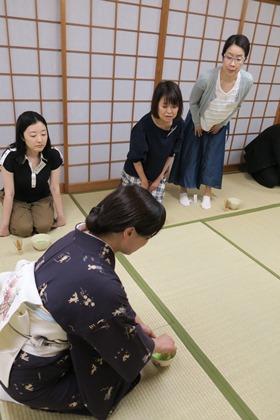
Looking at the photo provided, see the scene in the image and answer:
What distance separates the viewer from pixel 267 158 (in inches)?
150

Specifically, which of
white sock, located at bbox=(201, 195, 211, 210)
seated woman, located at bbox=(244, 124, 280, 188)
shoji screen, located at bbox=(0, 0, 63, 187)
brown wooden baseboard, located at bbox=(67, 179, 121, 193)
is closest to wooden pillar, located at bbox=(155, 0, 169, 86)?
shoji screen, located at bbox=(0, 0, 63, 187)

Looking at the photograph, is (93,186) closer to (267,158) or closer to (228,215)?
(228,215)

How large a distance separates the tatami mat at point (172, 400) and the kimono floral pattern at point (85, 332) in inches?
4.6

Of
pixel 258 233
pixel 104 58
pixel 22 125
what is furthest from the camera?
pixel 104 58

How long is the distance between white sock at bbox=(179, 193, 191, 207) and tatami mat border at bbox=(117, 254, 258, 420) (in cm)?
120

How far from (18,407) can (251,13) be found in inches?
151

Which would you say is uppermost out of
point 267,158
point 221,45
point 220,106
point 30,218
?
point 221,45

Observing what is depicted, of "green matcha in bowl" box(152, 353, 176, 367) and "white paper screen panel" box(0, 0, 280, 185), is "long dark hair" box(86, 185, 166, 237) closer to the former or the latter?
"green matcha in bowl" box(152, 353, 176, 367)

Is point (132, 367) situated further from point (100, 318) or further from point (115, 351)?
point (100, 318)

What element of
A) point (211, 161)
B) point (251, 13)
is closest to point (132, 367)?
point (211, 161)

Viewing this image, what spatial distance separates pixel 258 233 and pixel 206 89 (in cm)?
125

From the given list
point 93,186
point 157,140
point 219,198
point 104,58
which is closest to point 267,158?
point 219,198

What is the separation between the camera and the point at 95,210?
3.54ft

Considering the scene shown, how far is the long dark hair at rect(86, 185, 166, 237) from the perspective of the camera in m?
1.02
